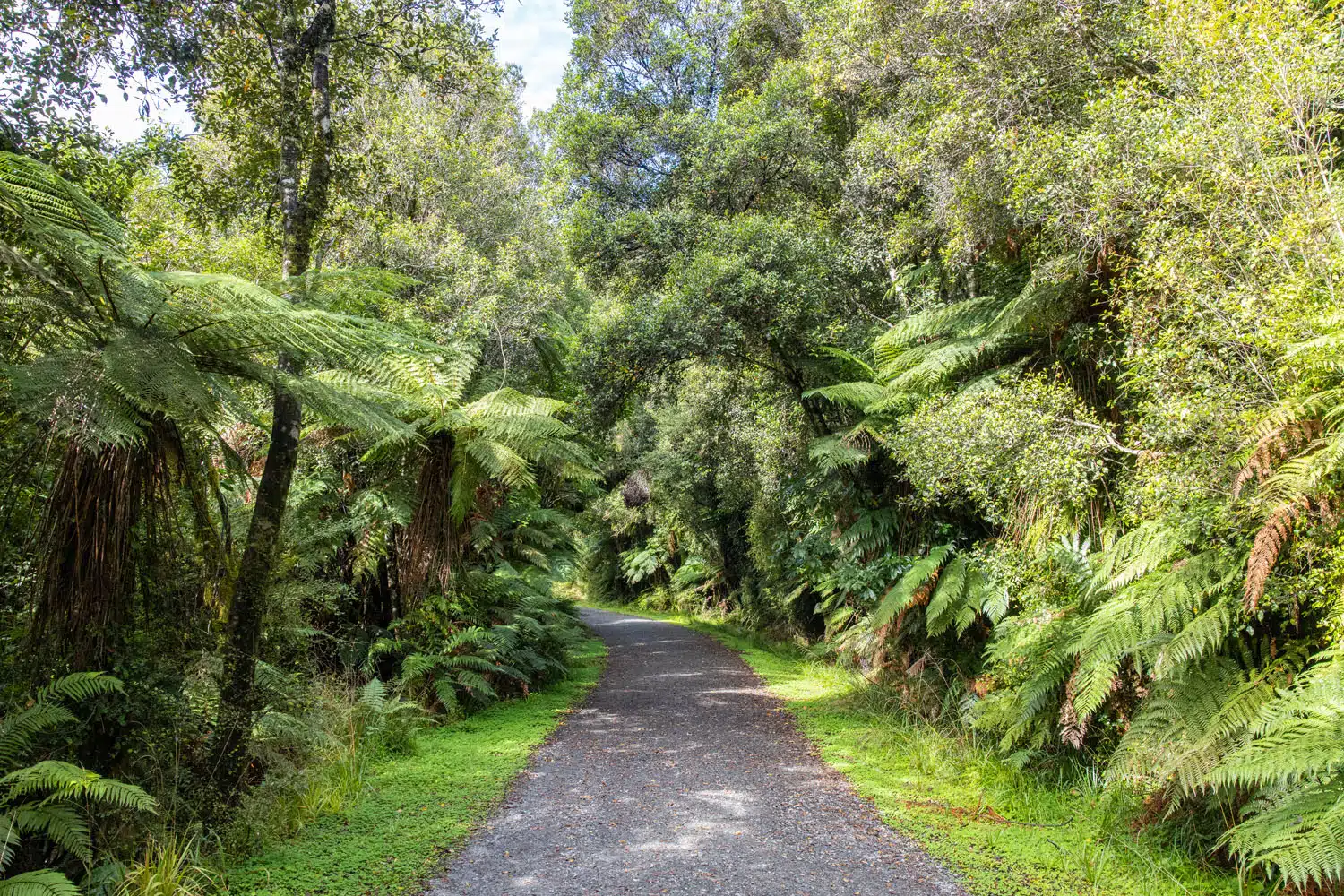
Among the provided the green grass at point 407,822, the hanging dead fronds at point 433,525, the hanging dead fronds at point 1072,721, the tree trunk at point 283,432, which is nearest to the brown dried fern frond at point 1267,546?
the hanging dead fronds at point 1072,721

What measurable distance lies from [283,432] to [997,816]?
5.24 m

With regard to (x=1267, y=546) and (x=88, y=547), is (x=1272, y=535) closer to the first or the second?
(x=1267, y=546)

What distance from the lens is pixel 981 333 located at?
653 cm

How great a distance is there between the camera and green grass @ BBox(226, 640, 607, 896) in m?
3.84

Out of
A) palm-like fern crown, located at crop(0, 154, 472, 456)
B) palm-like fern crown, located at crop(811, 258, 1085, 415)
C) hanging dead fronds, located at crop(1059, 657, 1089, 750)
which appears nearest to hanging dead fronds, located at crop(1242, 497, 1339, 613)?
hanging dead fronds, located at crop(1059, 657, 1089, 750)

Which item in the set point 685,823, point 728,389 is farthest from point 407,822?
point 728,389

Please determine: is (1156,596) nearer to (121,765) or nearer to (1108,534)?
(1108,534)

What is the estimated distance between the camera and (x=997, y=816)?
4.85 meters

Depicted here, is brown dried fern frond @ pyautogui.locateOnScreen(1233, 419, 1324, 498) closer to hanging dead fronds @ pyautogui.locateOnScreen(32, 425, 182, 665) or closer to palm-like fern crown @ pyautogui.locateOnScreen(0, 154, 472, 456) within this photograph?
palm-like fern crown @ pyautogui.locateOnScreen(0, 154, 472, 456)

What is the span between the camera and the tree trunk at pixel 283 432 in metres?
4.22

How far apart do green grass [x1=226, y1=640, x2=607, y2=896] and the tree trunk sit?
0.58m

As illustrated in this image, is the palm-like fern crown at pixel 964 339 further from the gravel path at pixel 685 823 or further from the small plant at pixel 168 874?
the small plant at pixel 168 874

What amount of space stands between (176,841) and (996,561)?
5440mm

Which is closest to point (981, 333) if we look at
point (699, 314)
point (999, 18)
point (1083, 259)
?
point (1083, 259)
